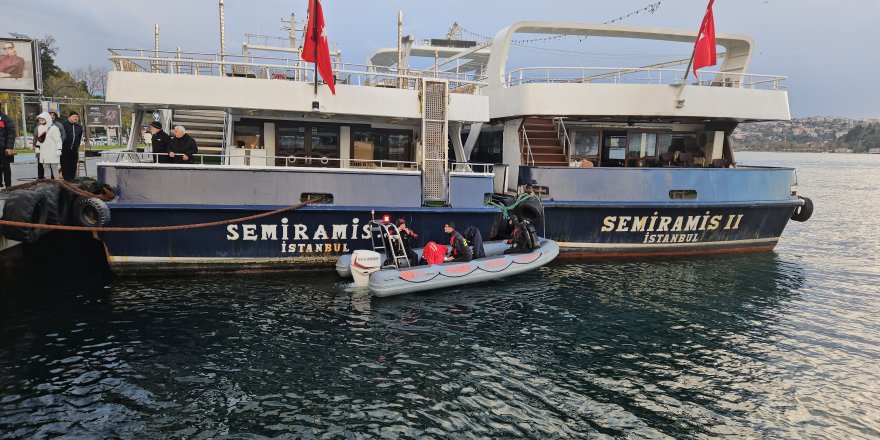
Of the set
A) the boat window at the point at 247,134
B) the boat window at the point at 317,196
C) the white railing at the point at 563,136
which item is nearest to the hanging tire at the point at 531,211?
the white railing at the point at 563,136

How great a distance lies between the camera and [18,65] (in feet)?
69.1

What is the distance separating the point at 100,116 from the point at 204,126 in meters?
18.5

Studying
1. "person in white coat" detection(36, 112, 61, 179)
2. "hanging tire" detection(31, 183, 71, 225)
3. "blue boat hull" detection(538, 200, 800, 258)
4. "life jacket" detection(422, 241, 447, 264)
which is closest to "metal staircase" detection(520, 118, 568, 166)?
"blue boat hull" detection(538, 200, 800, 258)

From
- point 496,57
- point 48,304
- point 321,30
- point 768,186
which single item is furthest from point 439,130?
point 768,186

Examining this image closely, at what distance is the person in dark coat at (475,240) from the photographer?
41.4 ft

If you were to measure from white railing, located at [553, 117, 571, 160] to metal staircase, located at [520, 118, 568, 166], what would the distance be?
0.22 ft

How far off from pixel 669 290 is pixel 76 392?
1108cm

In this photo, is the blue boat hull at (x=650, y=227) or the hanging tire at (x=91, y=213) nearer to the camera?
the hanging tire at (x=91, y=213)

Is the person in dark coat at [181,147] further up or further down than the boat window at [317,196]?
further up

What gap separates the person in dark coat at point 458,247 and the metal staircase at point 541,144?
473 centimetres

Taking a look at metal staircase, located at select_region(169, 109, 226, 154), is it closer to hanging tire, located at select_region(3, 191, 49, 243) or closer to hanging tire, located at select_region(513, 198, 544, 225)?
hanging tire, located at select_region(3, 191, 49, 243)

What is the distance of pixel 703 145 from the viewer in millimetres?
17578

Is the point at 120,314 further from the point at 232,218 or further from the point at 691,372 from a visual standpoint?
the point at 691,372

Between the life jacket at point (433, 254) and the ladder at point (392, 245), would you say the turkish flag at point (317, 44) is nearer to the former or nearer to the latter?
the ladder at point (392, 245)
